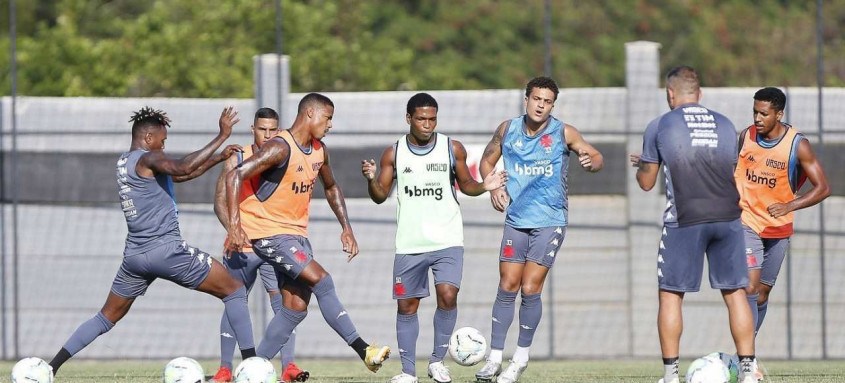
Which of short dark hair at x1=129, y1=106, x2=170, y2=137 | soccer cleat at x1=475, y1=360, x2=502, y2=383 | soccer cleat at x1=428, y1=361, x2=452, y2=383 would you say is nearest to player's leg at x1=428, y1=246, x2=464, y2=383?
soccer cleat at x1=428, y1=361, x2=452, y2=383

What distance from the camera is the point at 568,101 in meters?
15.6

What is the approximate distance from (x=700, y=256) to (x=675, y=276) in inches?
7.9

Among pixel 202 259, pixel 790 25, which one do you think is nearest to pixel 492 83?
pixel 790 25

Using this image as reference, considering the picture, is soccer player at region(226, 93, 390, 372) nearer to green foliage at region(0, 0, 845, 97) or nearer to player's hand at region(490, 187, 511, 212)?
player's hand at region(490, 187, 511, 212)

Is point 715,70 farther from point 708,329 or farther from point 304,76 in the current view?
point 708,329

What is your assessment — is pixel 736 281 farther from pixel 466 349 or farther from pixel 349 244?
pixel 349 244

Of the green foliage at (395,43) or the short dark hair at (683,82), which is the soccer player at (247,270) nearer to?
the short dark hair at (683,82)

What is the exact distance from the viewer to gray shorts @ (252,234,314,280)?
9.47m

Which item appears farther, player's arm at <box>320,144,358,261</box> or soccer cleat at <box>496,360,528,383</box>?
player's arm at <box>320,144,358,261</box>

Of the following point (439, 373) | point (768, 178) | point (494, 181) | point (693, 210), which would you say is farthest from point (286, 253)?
point (768, 178)

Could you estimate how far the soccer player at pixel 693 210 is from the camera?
848 cm

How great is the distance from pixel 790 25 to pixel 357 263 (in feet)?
51.7

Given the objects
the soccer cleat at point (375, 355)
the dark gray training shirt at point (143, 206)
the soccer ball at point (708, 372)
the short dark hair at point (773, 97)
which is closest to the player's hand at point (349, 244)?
the soccer cleat at point (375, 355)

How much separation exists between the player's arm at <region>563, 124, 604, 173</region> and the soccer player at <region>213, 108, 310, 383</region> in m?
2.21
